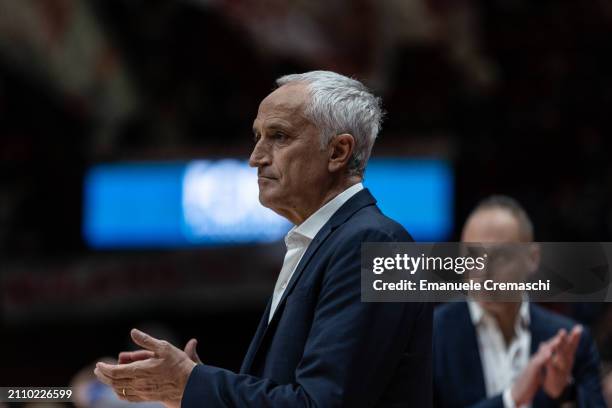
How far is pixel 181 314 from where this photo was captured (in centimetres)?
1021

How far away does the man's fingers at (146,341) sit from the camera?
193 centimetres

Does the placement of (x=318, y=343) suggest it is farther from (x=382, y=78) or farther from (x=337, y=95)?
(x=382, y=78)

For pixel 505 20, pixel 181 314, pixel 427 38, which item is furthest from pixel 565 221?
pixel 181 314

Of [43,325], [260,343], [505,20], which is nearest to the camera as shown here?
[260,343]

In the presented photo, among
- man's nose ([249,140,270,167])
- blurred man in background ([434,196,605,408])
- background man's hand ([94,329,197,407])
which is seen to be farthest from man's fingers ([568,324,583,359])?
background man's hand ([94,329,197,407])

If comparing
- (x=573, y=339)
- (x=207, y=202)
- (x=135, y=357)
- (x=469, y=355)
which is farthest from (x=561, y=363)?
(x=207, y=202)

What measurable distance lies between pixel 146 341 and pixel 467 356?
57.4 inches

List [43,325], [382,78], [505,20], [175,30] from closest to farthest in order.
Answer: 1. [382,78]
2. [43,325]
3. [175,30]
4. [505,20]

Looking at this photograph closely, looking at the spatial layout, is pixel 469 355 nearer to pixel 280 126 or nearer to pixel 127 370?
pixel 280 126

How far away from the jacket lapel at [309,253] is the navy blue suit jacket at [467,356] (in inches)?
38.7

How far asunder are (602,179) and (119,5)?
4.76m

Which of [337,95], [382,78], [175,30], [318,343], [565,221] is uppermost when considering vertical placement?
[175,30]

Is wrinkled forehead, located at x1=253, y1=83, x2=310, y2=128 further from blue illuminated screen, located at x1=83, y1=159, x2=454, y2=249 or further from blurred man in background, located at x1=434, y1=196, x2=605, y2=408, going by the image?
blue illuminated screen, located at x1=83, y1=159, x2=454, y2=249

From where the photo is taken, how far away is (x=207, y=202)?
963cm
